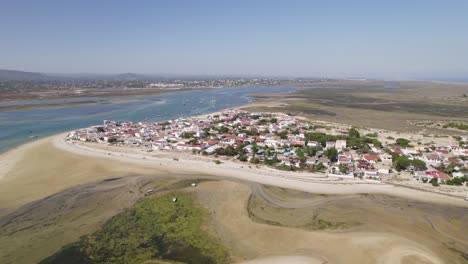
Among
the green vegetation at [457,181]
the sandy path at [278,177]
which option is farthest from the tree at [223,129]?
the green vegetation at [457,181]

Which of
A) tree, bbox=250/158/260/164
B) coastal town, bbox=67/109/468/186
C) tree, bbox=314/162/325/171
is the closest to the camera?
coastal town, bbox=67/109/468/186

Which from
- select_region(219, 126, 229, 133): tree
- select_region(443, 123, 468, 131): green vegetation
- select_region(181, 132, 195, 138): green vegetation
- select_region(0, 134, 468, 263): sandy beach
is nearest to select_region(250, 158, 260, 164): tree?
select_region(0, 134, 468, 263): sandy beach

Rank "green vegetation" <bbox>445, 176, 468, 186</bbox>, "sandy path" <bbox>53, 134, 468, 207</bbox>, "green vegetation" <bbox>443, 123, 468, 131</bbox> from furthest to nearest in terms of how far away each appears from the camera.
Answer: "green vegetation" <bbox>443, 123, 468, 131</bbox>
"green vegetation" <bbox>445, 176, 468, 186</bbox>
"sandy path" <bbox>53, 134, 468, 207</bbox>

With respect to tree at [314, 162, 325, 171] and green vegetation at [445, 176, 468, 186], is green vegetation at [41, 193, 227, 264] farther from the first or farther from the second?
green vegetation at [445, 176, 468, 186]

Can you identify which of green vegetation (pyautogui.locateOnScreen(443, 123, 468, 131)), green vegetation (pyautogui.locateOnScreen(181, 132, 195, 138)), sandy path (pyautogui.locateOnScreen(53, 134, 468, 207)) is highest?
green vegetation (pyautogui.locateOnScreen(181, 132, 195, 138))

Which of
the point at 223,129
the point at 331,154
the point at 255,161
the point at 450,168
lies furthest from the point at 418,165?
the point at 223,129

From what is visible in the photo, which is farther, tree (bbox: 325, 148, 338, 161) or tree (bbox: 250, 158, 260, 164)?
tree (bbox: 325, 148, 338, 161)

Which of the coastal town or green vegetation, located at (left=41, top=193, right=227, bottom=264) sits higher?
the coastal town
